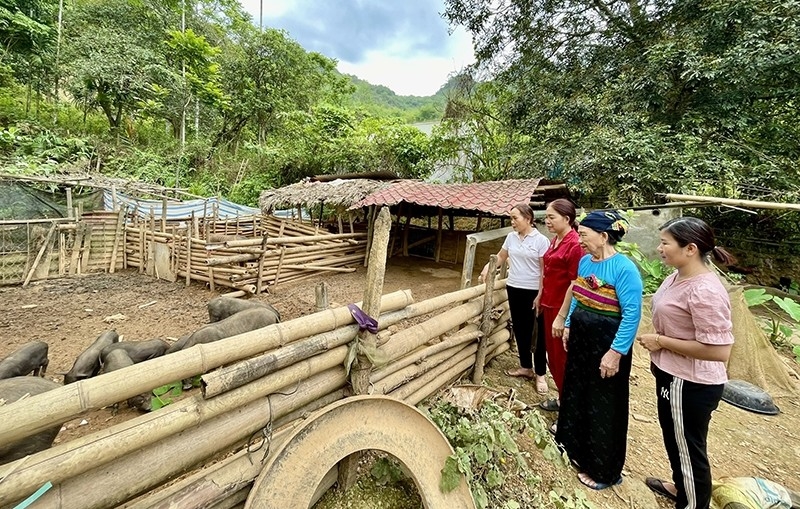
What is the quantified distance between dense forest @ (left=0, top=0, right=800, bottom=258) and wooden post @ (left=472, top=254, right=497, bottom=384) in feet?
15.6

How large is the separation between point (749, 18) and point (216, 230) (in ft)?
46.4

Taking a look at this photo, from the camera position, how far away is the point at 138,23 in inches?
666

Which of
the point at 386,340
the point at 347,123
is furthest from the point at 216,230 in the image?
the point at 386,340

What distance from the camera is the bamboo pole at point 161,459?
1.14 m

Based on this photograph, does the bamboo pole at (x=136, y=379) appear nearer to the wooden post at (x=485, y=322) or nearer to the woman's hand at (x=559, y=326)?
the woman's hand at (x=559, y=326)

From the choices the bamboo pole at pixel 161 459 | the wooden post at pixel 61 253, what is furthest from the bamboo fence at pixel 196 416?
the wooden post at pixel 61 253

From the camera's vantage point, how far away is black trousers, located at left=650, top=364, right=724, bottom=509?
1926 mm

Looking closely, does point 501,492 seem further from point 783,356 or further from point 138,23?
point 138,23

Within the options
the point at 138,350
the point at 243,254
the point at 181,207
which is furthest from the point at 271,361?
the point at 181,207

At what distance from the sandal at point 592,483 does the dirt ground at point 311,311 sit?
0.04 meters

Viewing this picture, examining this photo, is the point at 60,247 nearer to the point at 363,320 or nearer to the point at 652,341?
the point at 363,320

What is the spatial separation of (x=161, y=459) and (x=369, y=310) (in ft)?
3.49

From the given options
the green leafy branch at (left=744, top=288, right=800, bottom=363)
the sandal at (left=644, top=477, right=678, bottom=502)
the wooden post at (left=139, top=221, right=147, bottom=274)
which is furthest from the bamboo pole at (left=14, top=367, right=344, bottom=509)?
the wooden post at (left=139, top=221, right=147, bottom=274)

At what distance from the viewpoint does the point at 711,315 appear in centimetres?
180
